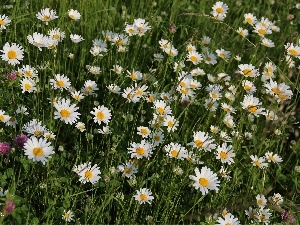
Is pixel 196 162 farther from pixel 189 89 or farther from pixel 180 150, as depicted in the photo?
pixel 189 89

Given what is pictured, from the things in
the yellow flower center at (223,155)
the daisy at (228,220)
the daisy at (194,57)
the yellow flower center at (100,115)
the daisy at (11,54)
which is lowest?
the daisy at (228,220)

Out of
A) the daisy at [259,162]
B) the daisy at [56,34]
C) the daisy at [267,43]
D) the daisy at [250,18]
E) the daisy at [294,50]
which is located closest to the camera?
the daisy at [259,162]

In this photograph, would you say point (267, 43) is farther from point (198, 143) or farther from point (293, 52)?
point (198, 143)

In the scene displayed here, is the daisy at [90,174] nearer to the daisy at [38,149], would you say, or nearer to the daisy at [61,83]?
the daisy at [38,149]

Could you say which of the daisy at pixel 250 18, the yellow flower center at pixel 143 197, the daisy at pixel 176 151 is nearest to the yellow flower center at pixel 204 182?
the daisy at pixel 176 151

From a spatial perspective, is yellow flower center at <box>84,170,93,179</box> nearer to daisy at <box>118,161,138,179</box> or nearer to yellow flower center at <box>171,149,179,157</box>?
daisy at <box>118,161,138,179</box>

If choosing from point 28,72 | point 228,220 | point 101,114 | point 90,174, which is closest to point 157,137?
point 101,114

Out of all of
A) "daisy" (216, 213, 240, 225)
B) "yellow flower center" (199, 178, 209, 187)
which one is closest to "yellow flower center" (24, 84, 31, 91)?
"yellow flower center" (199, 178, 209, 187)
